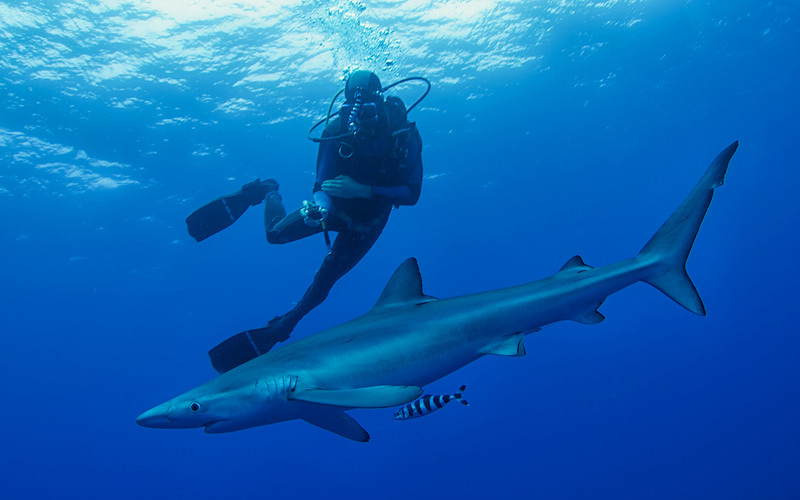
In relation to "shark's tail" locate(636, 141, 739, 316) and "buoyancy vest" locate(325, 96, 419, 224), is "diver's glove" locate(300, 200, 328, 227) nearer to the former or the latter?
"buoyancy vest" locate(325, 96, 419, 224)

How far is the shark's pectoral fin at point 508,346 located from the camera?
421cm

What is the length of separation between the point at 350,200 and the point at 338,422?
3405 millimetres

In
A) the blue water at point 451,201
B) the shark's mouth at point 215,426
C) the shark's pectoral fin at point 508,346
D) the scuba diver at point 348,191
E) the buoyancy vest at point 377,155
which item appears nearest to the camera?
the shark's mouth at point 215,426

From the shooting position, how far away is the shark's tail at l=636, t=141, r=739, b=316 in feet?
14.4

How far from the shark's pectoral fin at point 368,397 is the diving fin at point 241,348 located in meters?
3.28

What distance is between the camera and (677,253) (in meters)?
4.44

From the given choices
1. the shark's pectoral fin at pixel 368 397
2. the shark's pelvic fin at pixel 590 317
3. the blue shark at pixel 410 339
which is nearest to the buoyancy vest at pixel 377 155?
the blue shark at pixel 410 339

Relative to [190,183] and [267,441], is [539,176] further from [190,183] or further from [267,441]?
[267,441]

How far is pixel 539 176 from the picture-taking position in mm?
38125

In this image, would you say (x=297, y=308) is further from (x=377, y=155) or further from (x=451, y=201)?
(x=451, y=201)

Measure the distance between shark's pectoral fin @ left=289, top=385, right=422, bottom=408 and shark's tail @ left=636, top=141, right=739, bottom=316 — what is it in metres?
2.66

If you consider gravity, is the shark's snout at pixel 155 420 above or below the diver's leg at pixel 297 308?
below

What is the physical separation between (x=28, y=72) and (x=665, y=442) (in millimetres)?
47962

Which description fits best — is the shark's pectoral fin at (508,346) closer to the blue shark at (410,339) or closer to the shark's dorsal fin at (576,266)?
the blue shark at (410,339)
